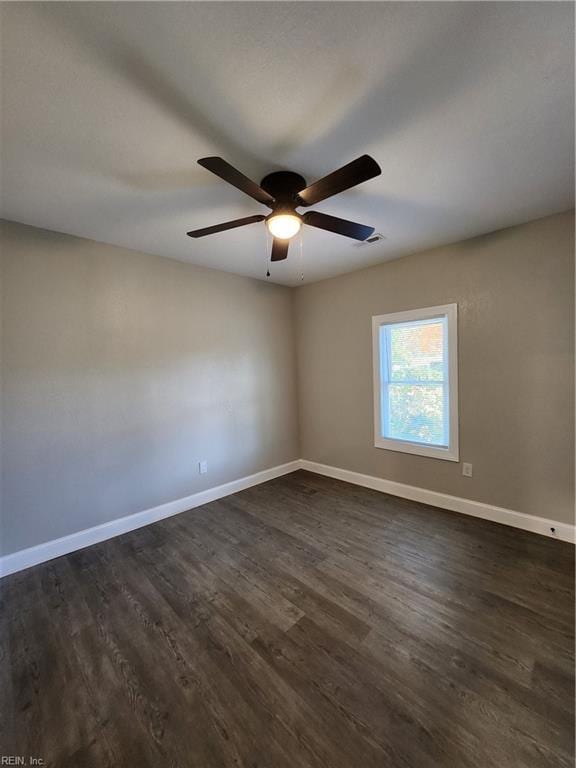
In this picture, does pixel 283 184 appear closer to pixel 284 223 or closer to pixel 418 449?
pixel 284 223

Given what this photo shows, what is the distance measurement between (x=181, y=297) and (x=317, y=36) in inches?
96.5

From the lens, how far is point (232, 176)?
134cm

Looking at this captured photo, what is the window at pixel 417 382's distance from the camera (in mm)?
2945

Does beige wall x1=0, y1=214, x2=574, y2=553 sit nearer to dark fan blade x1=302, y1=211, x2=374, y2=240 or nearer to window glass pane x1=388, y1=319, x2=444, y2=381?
window glass pane x1=388, y1=319, x2=444, y2=381

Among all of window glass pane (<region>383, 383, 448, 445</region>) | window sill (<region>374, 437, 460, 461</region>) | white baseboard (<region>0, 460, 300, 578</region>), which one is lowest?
white baseboard (<region>0, 460, 300, 578</region>)

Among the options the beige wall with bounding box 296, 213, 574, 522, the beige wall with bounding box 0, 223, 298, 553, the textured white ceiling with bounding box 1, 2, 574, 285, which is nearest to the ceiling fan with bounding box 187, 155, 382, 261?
the textured white ceiling with bounding box 1, 2, 574, 285

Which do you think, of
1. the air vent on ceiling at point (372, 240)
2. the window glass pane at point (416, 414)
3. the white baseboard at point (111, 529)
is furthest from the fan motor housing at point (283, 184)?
the white baseboard at point (111, 529)

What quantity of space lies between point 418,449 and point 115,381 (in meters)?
3.04

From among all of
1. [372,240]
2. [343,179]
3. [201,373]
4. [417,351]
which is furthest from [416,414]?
[343,179]

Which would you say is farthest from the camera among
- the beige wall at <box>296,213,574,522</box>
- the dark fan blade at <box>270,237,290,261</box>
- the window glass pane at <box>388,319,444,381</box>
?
the window glass pane at <box>388,319,444,381</box>

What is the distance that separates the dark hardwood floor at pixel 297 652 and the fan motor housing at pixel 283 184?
240 cm

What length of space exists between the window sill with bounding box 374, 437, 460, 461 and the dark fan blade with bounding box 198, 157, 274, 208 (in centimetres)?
268

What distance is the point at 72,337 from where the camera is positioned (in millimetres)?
2529

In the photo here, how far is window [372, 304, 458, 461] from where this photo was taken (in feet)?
9.66
